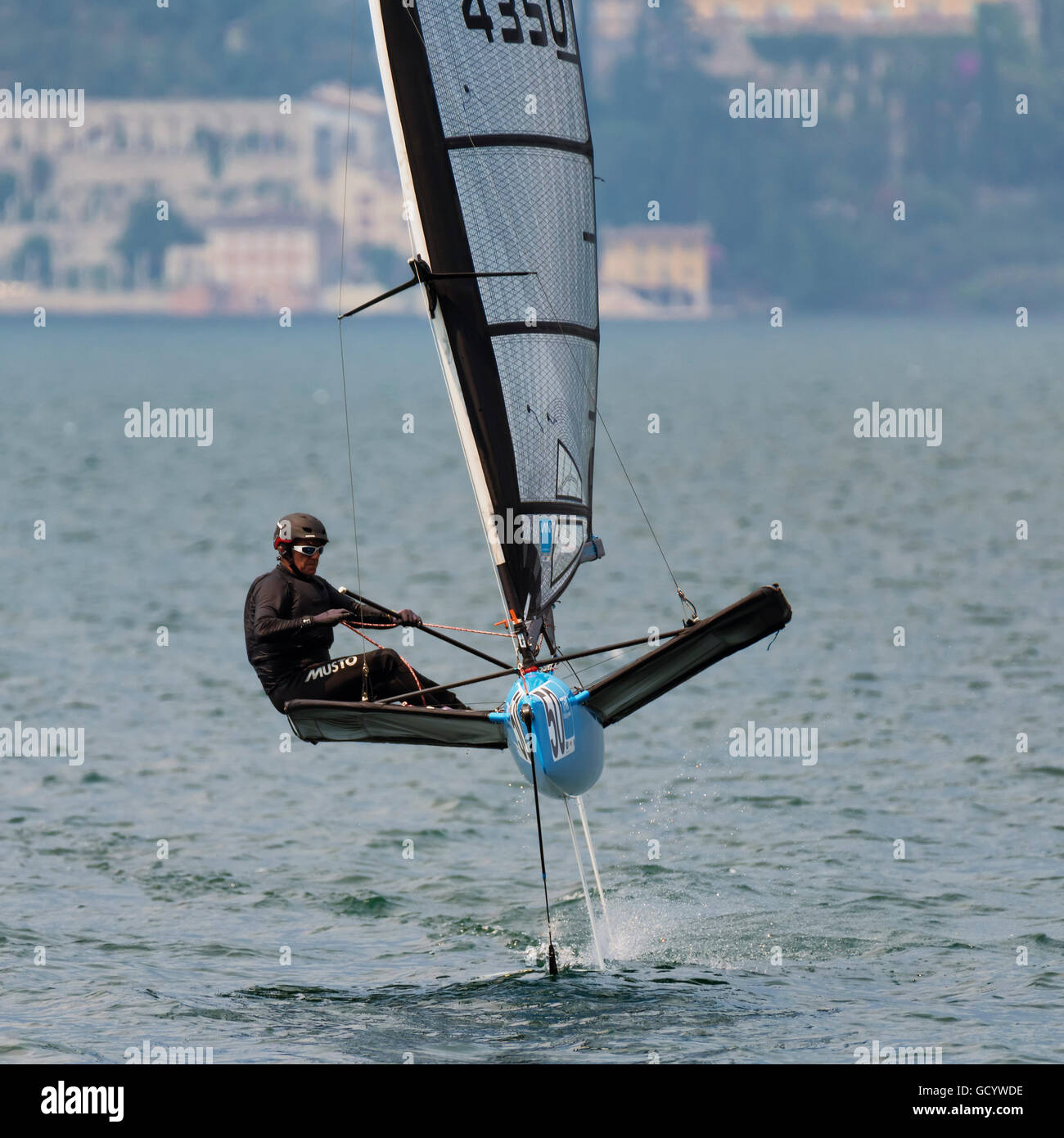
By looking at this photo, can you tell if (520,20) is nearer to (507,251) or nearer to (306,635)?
(507,251)

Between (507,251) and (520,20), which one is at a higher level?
(520,20)

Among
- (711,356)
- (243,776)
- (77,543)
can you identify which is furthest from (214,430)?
(711,356)

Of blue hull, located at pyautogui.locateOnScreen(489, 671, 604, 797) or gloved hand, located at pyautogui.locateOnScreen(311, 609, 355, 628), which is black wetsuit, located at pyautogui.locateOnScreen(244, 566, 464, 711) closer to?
gloved hand, located at pyautogui.locateOnScreen(311, 609, 355, 628)

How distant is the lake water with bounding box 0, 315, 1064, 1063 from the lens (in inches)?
590

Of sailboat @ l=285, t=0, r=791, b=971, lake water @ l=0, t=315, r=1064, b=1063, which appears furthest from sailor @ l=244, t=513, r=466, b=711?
lake water @ l=0, t=315, r=1064, b=1063

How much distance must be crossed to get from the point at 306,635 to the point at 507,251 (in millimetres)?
3686

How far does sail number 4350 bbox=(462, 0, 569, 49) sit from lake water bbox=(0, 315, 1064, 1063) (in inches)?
304

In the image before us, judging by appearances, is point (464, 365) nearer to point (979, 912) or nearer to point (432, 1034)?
point (432, 1034)

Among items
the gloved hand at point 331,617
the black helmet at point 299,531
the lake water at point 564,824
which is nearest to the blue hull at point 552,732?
the gloved hand at point 331,617

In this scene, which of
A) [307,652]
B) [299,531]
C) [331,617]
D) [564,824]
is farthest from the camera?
[564,824]

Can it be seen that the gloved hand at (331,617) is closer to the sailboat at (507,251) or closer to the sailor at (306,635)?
the sailor at (306,635)

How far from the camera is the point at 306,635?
49.8ft

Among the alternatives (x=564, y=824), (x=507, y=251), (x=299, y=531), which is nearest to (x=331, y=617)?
(x=299, y=531)
